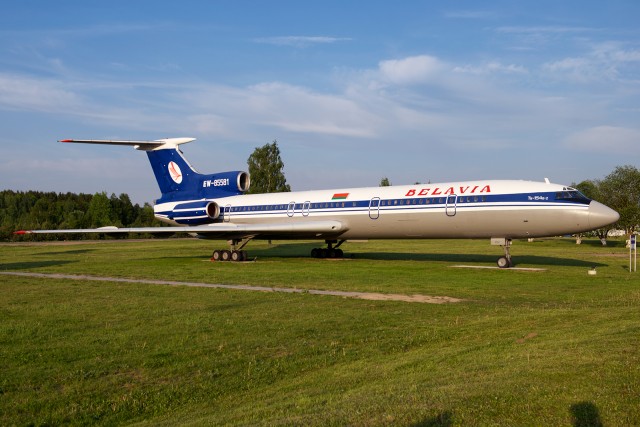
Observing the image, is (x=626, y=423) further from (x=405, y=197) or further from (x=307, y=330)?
(x=405, y=197)

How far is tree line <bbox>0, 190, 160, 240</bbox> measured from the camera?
302ft

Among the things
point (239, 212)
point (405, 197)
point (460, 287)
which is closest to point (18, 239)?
point (239, 212)

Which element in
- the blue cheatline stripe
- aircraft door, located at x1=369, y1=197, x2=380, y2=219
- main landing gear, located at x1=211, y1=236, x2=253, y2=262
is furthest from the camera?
main landing gear, located at x1=211, y1=236, x2=253, y2=262

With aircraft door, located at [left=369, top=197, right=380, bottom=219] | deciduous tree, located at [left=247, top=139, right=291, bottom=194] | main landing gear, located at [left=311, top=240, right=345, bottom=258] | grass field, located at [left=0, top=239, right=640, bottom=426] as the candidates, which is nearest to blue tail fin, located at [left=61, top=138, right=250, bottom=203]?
main landing gear, located at [left=311, top=240, right=345, bottom=258]

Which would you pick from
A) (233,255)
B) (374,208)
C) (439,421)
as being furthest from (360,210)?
(439,421)

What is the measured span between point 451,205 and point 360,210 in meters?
4.86

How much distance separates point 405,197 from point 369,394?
20.5 metres

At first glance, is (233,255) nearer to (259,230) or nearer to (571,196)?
(259,230)

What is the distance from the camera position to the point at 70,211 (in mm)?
108000

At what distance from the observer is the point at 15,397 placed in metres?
7.28

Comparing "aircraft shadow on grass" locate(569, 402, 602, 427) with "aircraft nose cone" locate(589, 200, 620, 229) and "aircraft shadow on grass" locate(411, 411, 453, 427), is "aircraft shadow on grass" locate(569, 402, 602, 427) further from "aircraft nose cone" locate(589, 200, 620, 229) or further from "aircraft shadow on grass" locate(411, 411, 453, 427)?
"aircraft nose cone" locate(589, 200, 620, 229)

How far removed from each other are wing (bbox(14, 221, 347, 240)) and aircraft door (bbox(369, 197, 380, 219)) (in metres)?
1.98

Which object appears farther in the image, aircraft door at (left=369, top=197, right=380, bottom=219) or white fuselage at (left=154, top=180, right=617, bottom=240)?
aircraft door at (left=369, top=197, right=380, bottom=219)

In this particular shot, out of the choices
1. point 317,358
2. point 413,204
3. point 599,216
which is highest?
point 413,204
